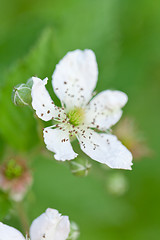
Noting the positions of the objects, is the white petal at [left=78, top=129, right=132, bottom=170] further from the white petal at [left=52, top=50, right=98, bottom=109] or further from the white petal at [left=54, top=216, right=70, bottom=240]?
the white petal at [left=54, top=216, right=70, bottom=240]

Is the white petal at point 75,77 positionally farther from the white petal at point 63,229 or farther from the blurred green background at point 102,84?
the white petal at point 63,229

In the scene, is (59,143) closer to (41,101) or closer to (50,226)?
(41,101)

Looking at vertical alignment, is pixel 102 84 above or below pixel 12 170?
above

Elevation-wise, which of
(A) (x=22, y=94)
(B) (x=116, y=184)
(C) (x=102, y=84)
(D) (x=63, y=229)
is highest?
(A) (x=22, y=94)

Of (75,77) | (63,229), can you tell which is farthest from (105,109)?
(63,229)

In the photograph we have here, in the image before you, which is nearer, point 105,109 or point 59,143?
point 59,143

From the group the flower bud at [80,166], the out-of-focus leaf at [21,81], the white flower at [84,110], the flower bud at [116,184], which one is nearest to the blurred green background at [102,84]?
the out-of-focus leaf at [21,81]

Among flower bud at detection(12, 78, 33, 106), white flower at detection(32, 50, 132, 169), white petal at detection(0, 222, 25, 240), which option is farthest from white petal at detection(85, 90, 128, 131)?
white petal at detection(0, 222, 25, 240)
